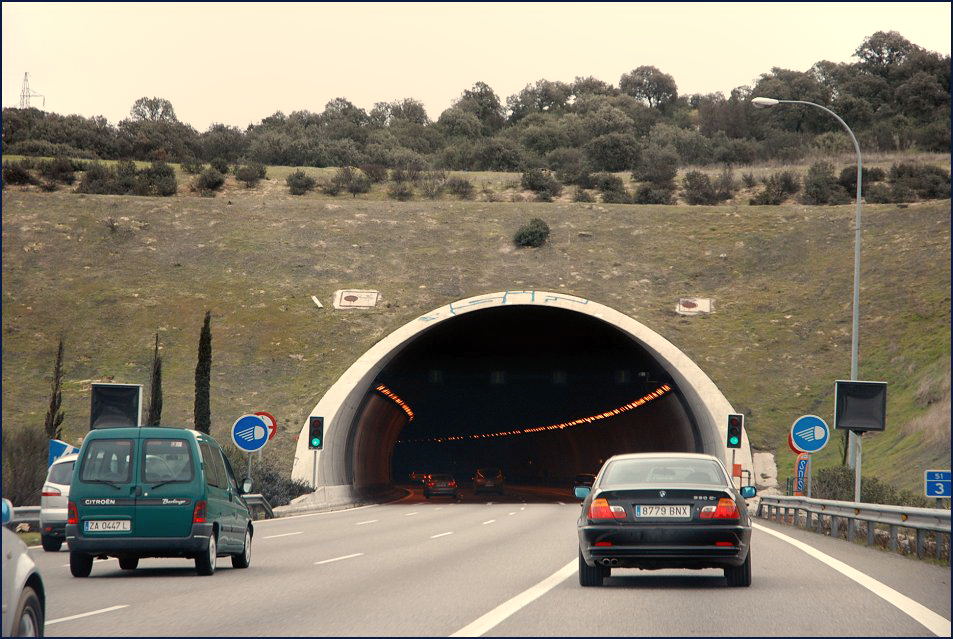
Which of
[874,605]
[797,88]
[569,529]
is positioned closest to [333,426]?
[569,529]

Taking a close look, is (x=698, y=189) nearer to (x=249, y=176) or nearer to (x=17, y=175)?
(x=249, y=176)

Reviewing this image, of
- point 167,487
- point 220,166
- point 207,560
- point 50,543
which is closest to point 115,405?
point 50,543

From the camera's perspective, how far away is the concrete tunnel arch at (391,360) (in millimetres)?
44312

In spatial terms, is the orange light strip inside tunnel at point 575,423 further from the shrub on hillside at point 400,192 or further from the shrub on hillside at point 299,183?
the shrub on hillside at point 299,183

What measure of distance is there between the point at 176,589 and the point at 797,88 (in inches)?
4577

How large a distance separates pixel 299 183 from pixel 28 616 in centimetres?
6925

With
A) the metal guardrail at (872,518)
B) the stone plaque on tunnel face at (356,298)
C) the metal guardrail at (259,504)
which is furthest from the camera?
the stone plaque on tunnel face at (356,298)

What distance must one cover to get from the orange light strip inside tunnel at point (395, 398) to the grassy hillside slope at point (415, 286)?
6.71 ft

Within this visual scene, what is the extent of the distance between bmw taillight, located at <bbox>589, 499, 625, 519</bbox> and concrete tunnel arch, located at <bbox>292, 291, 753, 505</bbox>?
2788cm

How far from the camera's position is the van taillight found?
51.8ft

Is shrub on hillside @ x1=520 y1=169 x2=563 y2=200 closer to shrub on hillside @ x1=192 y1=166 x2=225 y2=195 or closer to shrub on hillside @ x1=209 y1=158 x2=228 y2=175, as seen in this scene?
shrub on hillside @ x1=209 y1=158 x2=228 y2=175

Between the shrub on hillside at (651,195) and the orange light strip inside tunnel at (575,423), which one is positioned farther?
the shrub on hillside at (651,195)

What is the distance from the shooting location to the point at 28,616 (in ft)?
25.9

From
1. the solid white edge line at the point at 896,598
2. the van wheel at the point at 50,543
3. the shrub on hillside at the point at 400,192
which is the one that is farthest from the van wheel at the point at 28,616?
the shrub on hillside at the point at 400,192
